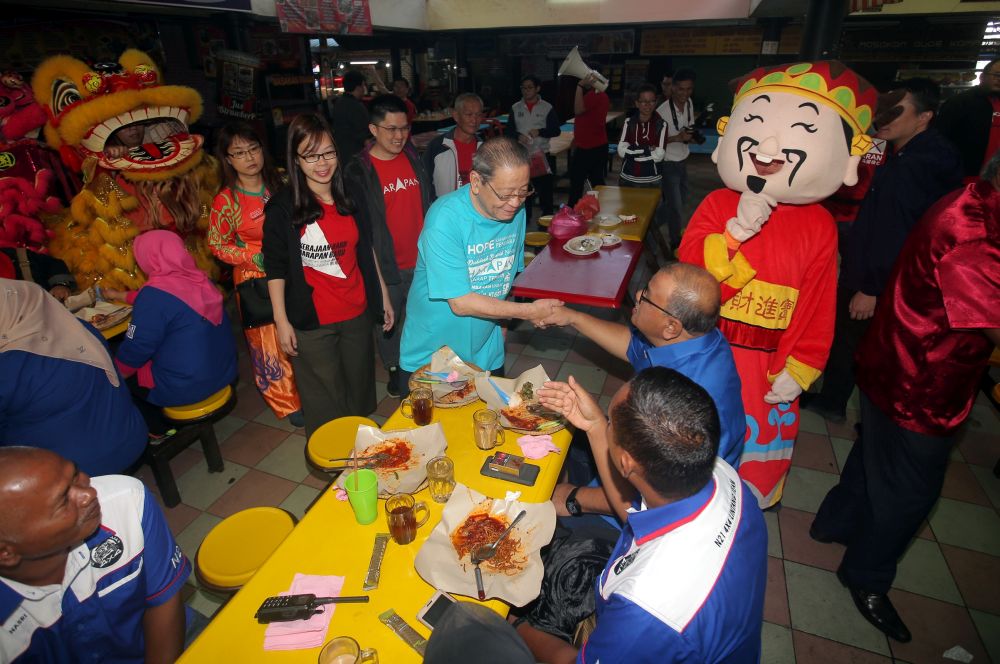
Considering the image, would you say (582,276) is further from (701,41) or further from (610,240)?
(701,41)

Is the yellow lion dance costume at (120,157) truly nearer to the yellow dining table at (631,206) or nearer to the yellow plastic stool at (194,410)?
the yellow plastic stool at (194,410)

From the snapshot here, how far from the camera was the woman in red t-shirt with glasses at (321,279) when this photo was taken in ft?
9.71

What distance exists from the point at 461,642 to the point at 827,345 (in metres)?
2.24

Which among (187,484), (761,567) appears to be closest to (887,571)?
(761,567)

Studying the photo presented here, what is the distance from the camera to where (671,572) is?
1341mm

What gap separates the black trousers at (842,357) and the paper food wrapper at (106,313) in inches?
198

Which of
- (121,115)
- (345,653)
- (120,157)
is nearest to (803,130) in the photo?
(345,653)

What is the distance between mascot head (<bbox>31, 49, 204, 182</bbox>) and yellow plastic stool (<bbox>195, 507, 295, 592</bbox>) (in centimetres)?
308

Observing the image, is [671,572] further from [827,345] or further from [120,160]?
[120,160]

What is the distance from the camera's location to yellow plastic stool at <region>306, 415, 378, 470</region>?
2.60m

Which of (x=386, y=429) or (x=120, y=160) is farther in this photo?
(x=120, y=160)

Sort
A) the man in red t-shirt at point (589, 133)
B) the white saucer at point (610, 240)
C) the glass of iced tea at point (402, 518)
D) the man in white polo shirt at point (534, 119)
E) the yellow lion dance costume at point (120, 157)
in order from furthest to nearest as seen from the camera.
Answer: the man in white polo shirt at point (534, 119), the man in red t-shirt at point (589, 133), the white saucer at point (610, 240), the yellow lion dance costume at point (120, 157), the glass of iced tea at point (402, 518)

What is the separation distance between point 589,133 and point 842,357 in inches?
206

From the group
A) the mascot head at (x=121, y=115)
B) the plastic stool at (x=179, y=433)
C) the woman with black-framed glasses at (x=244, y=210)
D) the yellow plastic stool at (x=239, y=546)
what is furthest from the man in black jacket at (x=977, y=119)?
the mascot head at (x=121, y=115)
